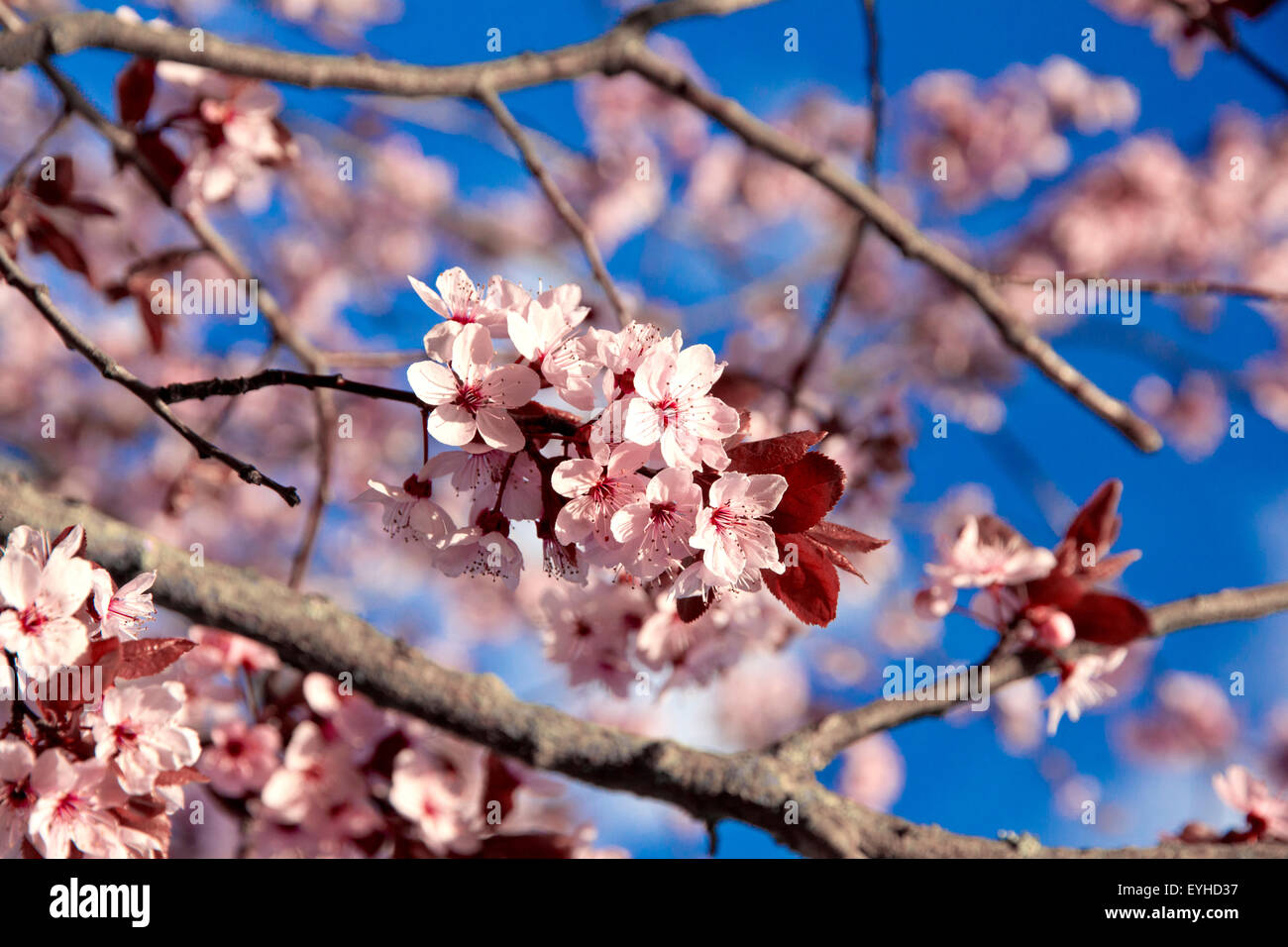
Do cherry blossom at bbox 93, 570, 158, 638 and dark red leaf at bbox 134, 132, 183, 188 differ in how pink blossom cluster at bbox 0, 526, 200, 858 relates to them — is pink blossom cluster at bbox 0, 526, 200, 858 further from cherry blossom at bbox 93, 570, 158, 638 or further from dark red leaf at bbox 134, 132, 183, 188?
dark red leaf at bbox 134, 132, 183, 188

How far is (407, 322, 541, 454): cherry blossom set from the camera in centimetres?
92

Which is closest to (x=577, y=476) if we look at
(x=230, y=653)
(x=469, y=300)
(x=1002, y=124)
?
Result: (x=469, y=300)

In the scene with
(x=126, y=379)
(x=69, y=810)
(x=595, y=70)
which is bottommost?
(x=69, y=810)

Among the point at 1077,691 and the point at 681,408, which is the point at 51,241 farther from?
the point at 1077,691

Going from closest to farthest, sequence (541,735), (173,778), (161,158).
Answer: (173,778)
(541,735)
(161,158)

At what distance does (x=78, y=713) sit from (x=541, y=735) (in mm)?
664

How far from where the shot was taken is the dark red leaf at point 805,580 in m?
1.01

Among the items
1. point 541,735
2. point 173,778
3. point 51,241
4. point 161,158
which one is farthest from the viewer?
point 161,158

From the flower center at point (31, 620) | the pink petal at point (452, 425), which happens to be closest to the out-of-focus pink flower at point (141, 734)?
the flower center at point (31, 620)

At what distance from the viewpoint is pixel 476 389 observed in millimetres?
941

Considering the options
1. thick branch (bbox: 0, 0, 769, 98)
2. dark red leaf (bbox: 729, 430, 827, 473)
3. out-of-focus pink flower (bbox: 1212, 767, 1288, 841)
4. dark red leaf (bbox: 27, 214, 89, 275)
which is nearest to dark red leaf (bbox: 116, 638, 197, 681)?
dark red leaf (bbox: 729, 430, 827, 473)

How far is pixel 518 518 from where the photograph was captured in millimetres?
1003

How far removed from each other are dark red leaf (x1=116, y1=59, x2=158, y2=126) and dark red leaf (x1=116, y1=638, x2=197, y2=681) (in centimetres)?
124
